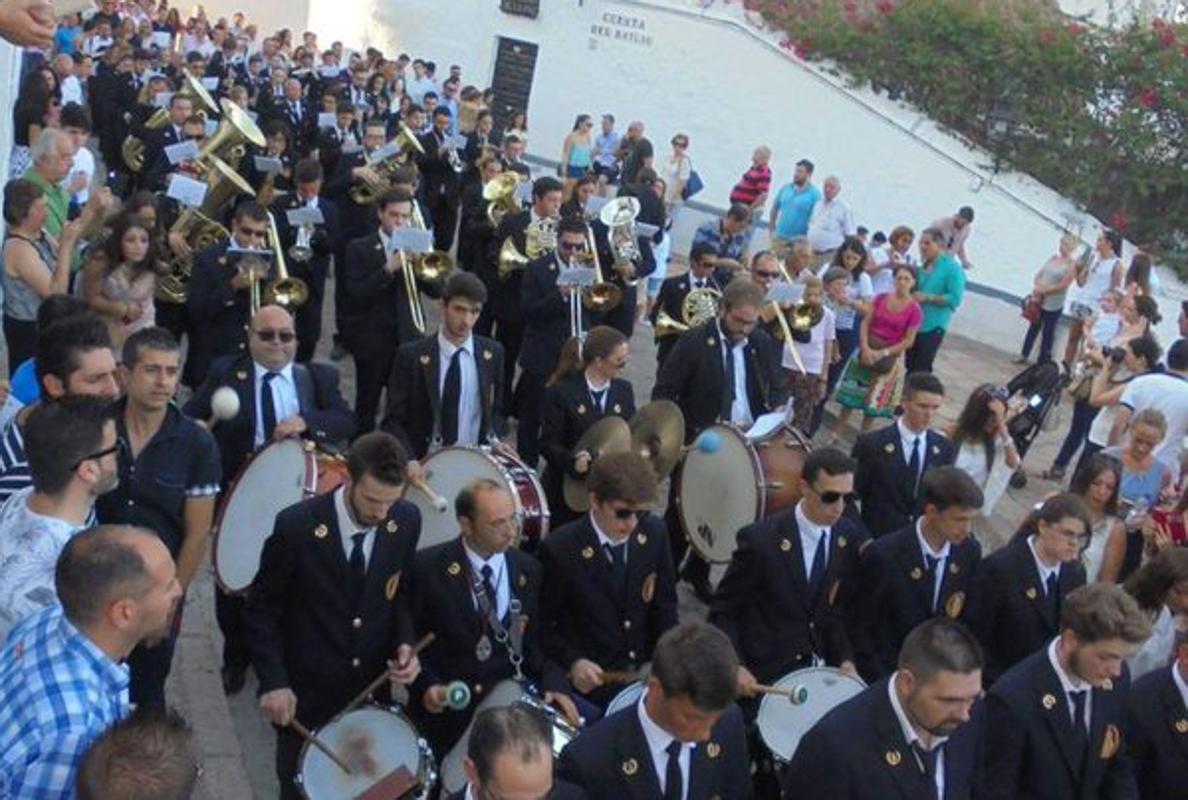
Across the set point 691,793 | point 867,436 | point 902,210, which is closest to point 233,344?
point 867,436

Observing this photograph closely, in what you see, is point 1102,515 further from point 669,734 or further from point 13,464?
point 13,464

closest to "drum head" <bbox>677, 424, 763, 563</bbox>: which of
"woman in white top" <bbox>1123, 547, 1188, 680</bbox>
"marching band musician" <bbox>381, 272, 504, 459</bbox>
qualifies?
"marching band musician" <bbox>381, 272, 504, 459</bbox>

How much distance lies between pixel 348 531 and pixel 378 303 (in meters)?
4.64

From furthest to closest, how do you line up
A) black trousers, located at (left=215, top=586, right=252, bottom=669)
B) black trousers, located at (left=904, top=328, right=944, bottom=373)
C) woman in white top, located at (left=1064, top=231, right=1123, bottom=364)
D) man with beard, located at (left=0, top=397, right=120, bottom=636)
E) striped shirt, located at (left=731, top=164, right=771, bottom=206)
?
striped shirt, located at (left=731, top=164, right=771, bottom=206) → woman in white top, located at (left=1064, top=231, right=1123, bottom=364) → black trousers, located at (left=904, top=328, right=944, bottom=373) → black trousers, located at (left=215, top=586, right=252, bottom=669) → man with beard, located at (left=0, top=397, right=120, bottom=636)

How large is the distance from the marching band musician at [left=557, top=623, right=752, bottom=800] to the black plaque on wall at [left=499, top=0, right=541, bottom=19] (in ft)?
72.9

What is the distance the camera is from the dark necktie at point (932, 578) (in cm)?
640

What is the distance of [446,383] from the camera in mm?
7922

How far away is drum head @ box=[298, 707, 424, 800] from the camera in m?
5.03

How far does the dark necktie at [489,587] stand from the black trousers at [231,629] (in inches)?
66.1

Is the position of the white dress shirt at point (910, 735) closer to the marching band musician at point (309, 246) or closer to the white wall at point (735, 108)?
the marching band musician at point (309, 246)

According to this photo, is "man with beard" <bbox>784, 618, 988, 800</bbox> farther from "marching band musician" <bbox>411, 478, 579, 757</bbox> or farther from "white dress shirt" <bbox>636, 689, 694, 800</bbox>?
"marching band musician" <bbox>411, 478, 579, 757</bbox>

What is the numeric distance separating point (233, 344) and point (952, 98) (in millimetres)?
15769

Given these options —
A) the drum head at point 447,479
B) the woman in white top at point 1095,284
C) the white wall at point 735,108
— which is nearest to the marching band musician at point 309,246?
the drum head at point 447,479

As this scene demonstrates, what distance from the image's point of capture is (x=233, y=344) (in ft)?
30.6
